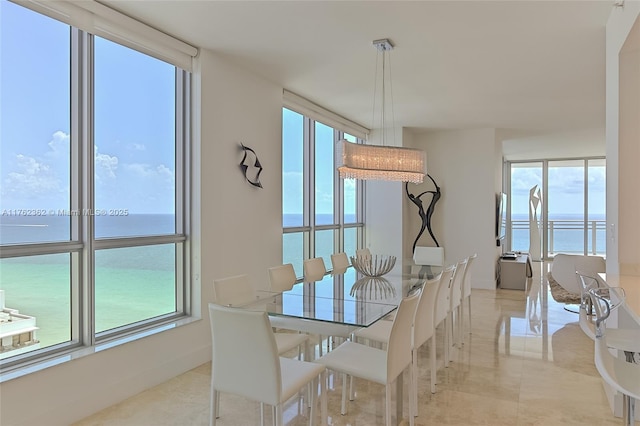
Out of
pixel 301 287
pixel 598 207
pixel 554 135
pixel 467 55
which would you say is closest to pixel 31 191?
pixel 301 287

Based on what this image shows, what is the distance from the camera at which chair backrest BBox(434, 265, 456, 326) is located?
322cm

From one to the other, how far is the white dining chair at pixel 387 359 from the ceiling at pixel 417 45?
2.06 metres

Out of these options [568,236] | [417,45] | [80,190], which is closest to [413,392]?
[80,190]

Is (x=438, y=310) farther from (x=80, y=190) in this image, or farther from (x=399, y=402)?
(x=80, y=190)

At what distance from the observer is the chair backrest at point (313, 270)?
394 cm

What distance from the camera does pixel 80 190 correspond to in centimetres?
282

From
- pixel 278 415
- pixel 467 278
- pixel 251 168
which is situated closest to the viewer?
pixel 278 415

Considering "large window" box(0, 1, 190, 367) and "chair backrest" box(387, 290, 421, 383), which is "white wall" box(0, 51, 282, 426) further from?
"chair backrest" box(387, 290, 421, 383)

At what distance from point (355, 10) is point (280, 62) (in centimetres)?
123

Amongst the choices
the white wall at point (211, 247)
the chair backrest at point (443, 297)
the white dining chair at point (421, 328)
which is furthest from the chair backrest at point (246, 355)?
the chair backrest at point (443, 297)

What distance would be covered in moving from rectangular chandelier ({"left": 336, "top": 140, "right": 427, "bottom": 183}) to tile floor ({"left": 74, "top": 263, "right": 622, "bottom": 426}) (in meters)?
1.72

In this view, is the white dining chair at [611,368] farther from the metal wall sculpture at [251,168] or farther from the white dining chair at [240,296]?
the metal wall sculpture at [251,168]

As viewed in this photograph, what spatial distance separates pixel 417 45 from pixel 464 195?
4.24 meters

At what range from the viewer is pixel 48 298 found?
8.80ft
